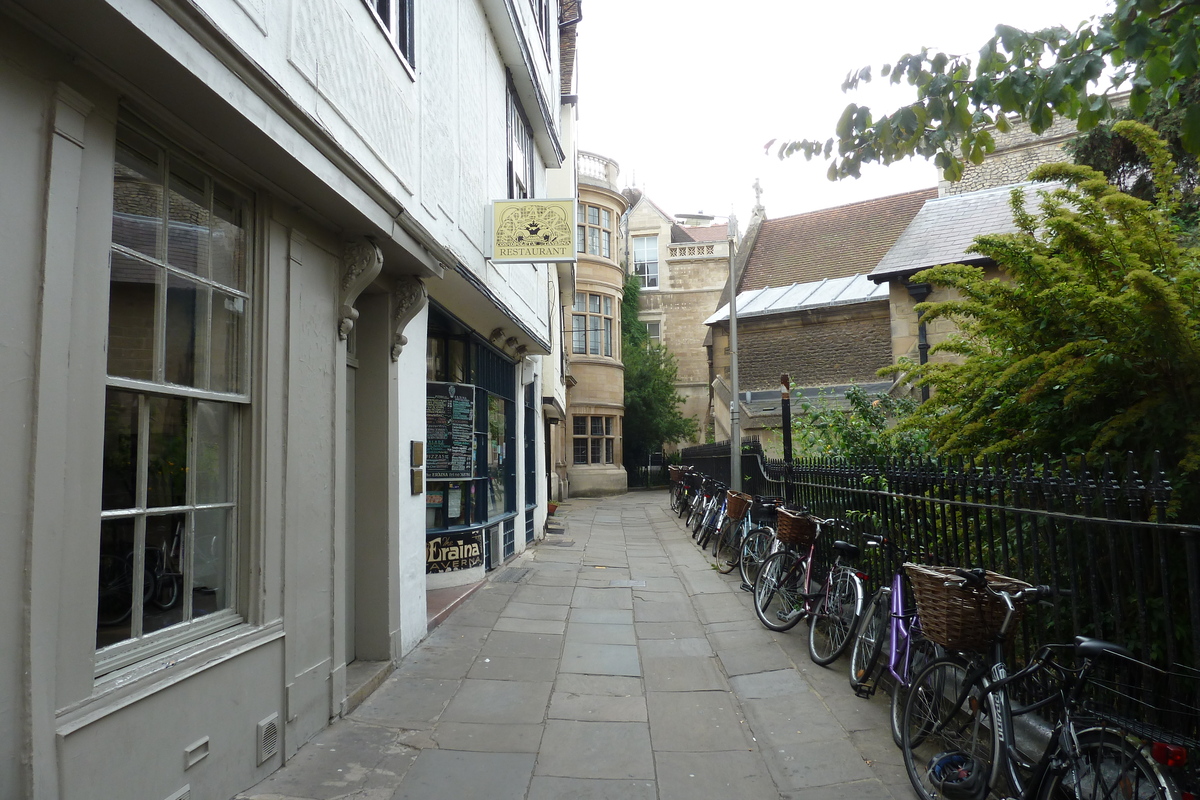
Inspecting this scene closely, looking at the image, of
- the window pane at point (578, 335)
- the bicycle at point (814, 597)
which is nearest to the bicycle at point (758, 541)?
the bicycle at point (814, 597)

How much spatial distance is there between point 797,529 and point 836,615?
110cm

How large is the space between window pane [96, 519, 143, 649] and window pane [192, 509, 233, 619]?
46cm

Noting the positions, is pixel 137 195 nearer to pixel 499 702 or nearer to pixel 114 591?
pixel 114 591

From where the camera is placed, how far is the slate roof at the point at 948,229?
22.6 meters

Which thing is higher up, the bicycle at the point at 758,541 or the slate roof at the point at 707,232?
the slate roof at the point at 707,232

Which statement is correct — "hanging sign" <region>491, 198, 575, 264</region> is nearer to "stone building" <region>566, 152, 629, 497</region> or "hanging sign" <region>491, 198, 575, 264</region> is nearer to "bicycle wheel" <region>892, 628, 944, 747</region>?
"bicycle wheel" <region>892, 628, 944, 747</region>

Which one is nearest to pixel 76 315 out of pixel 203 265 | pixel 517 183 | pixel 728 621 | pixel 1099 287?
pixel 203 265

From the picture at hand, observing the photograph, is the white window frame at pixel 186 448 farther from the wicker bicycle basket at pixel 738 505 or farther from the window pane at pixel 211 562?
the wicker bicycle basket at pixel 738 505

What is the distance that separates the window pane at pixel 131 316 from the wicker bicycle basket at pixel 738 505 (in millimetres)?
7826

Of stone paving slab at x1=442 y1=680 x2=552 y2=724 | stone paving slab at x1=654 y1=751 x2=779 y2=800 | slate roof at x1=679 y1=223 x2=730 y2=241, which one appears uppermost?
slate roof at x1=679 y1=223 x2=730 y2=241

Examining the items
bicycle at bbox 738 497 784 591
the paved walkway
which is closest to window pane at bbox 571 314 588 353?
bicycle at bbox 738 497 784 591

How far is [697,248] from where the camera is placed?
39906mm

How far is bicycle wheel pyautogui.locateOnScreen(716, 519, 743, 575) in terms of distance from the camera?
1027cm

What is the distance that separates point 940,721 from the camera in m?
3.89
